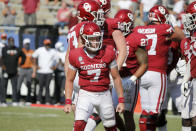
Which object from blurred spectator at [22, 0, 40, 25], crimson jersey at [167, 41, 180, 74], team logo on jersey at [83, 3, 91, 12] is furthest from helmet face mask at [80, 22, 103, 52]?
blurred spectator at [22, 0, 40, 25]

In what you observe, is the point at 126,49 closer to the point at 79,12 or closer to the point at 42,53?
the point at 79,12

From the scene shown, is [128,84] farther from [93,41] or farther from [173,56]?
[93,41]

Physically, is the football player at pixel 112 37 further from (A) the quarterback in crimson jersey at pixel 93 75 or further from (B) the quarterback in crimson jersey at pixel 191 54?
(B) the quarterback in crimson jersey at pixel 191 54

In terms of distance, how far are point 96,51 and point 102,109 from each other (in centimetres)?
75

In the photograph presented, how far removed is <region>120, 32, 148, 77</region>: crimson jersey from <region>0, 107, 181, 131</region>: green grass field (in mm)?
3096

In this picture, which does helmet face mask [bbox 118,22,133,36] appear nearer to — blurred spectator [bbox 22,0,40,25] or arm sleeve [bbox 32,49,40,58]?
arm sleeve [bbox 32,49,40,58]

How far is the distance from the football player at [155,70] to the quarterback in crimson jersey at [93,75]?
5.40 feet

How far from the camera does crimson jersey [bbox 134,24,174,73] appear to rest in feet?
28.0

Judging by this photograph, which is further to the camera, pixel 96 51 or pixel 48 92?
pixel 48 92

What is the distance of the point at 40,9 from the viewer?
22297 mm

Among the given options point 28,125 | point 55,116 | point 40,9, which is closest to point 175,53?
point 28,125

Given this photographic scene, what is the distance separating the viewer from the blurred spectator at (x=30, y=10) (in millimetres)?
20328

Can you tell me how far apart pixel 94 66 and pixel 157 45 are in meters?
2.15

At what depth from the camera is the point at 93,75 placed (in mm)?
6754
